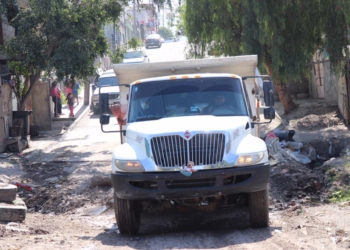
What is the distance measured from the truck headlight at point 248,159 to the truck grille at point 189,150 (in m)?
0.24

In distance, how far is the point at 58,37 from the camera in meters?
18.2

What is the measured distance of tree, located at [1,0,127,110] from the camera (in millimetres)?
17750

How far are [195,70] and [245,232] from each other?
3213 mm

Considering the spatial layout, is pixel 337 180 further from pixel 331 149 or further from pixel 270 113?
pixel 331 149

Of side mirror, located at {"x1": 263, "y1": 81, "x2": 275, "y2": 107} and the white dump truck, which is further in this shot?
side mirror, located at {"x1": 263, "y1": 81, "x2": 275, "y2": 107}

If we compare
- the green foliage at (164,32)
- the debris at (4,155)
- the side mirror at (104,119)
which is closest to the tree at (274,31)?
the debris at (4,155)

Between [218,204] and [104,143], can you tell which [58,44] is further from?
[218,204]

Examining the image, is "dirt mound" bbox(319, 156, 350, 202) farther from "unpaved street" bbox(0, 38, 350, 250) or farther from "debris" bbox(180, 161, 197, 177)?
"debris" bbox(180, 161, 197, 177)

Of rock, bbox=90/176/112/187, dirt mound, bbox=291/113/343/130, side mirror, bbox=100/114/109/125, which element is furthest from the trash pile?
side mirror, bbox=100/114/109/125

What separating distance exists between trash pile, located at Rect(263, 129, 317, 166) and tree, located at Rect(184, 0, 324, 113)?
335cm

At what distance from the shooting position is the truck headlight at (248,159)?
7770mm

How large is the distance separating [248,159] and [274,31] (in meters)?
Answer: 11.2

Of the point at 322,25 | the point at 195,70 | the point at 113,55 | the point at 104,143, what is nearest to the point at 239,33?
the point at 322,25

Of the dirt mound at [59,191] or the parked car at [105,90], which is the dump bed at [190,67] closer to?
the dirt mound at [59,191]
